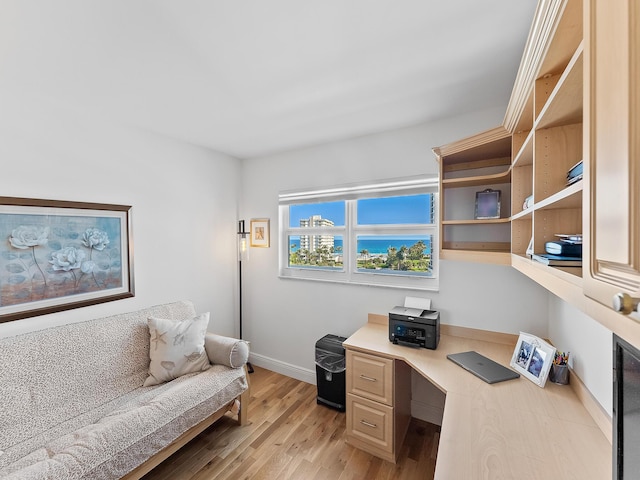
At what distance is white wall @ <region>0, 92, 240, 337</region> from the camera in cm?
189

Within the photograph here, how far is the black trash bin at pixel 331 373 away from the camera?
2.49m

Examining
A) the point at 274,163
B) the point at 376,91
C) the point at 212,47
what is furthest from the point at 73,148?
the point at 376,91

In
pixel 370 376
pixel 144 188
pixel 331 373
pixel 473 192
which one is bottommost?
pixel 331 373

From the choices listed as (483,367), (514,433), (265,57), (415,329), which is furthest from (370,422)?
(265,57)

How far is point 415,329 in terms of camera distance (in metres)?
2.04

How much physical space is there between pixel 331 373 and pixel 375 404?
605 mm

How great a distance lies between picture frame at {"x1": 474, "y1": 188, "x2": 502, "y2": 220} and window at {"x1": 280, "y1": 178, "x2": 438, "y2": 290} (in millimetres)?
386

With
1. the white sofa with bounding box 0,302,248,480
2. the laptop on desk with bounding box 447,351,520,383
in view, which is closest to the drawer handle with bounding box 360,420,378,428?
the laptop on desk with bounding box 447,351,520,383

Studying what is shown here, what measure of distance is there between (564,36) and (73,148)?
2.83 metres

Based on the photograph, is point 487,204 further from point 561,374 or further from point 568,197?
point 568,197

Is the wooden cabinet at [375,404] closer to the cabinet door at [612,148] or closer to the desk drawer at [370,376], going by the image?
the desk drawer at [370,376]

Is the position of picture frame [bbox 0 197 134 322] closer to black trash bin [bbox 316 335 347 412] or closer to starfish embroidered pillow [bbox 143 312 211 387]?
starfish embroidered pillow [bbox 143 312 211 387]

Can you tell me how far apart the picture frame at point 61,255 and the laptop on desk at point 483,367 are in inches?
101

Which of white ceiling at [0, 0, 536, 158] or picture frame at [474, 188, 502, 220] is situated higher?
white ceiling at [0, 0, 536, 158]
